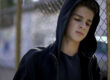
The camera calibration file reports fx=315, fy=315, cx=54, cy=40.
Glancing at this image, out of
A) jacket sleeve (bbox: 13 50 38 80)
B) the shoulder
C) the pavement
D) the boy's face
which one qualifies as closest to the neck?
the boy's face

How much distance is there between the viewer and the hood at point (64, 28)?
2496mm

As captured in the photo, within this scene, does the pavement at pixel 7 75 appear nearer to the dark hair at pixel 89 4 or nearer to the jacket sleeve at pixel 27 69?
the jacket sleeve at pixel 27 69

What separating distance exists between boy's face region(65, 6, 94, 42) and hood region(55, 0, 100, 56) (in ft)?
0.18

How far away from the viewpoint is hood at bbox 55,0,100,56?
8.19 feet

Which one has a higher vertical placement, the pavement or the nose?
the nose

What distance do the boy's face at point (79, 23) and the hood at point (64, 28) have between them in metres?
0.06

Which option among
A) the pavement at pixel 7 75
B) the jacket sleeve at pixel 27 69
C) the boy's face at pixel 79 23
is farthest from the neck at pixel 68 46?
the pavement at pixel 7 75

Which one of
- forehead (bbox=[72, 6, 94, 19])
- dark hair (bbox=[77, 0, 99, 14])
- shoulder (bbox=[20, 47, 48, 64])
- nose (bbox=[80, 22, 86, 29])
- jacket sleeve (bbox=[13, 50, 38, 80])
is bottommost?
jacket sleeve (bbox=[13, 50, 38, 80])

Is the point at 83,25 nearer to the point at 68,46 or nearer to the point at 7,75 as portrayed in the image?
the point at 68,46

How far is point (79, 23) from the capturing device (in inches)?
99.0

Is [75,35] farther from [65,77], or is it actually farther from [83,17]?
[65,77]

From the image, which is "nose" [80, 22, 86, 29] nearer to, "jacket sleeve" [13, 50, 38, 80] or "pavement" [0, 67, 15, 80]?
"jacket sleeve" [13, 50, 38, 80]

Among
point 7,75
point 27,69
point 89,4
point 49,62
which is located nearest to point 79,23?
point 89,4

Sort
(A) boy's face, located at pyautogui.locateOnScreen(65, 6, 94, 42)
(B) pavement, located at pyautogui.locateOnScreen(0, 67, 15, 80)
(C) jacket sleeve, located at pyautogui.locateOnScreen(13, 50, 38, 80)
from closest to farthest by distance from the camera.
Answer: (C) jacket sleeve, located at pyautogui.locateOnScreen(13, 50, 38, 80), (A) boy's face, located at pyautogui.locateOnScreen(65, 6, 94, 42), (B) pavement, located at pyautogui.locateOnScreen(0, 67, 15, 80)
